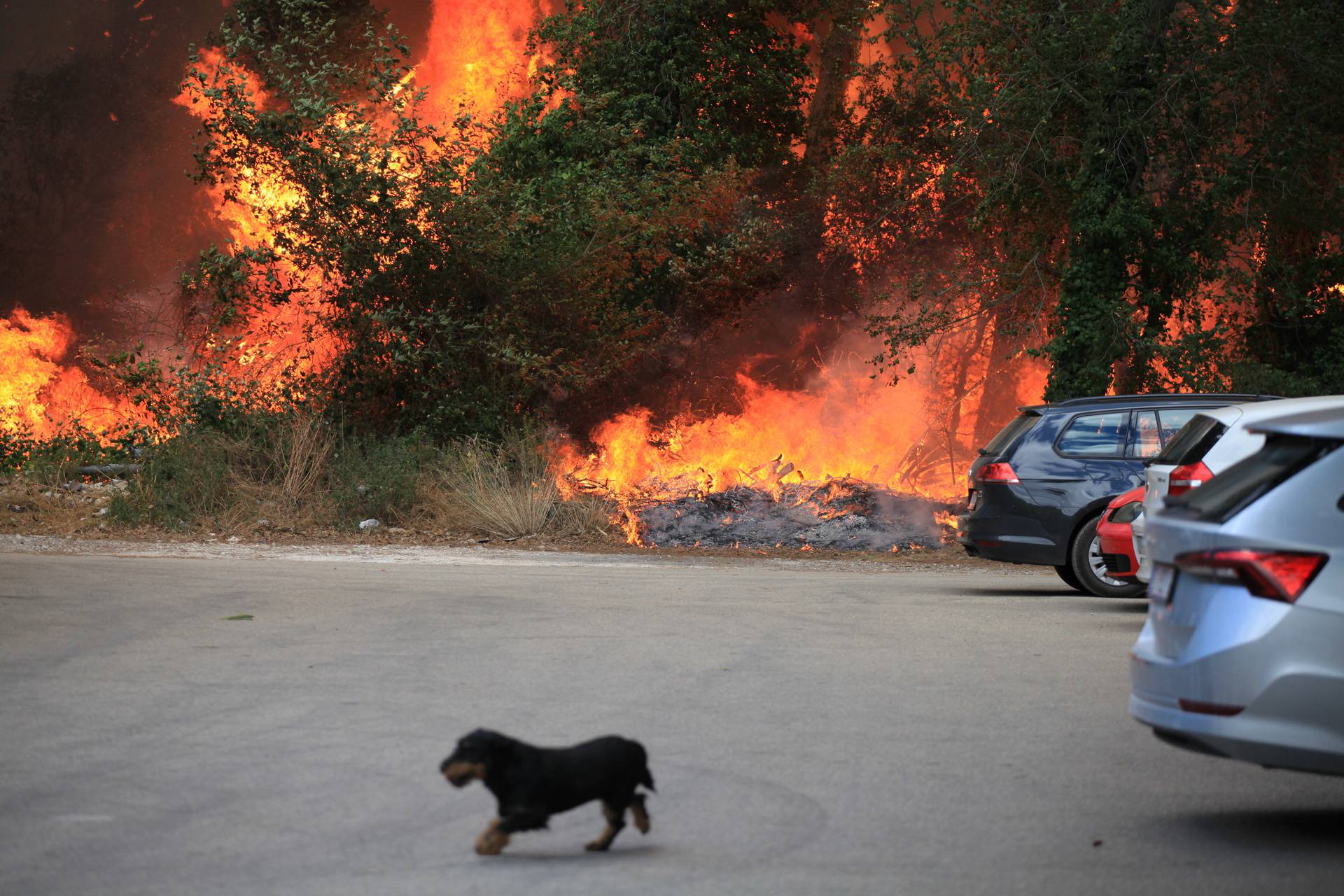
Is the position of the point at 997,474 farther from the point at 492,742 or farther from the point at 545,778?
the point at 492,742

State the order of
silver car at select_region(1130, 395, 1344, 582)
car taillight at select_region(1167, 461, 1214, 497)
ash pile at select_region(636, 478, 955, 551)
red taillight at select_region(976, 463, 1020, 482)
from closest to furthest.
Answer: silver car at select_region(1130, 395, 1344, 582) → car taillight at select_region(1167, 461, 1214, 497) → red taillight at select_region(976, 463, 1020, 482) → ash pile at select_region(636, 478, 955, 551)

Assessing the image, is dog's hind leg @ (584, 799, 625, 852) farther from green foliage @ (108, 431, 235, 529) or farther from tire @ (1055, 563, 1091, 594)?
green foliage @ (108, 431, 235, 529)

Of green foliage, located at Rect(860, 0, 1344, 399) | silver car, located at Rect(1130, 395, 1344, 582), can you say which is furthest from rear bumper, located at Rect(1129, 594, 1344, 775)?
green foliage, located at Rect(860, 0, 1344, 399)

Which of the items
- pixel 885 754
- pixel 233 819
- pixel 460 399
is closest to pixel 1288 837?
pixel 885 754

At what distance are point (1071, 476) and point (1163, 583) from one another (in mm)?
8545

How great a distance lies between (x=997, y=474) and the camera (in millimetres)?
14148

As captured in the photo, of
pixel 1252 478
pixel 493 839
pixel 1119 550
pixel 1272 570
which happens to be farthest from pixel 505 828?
pixel 1119 550

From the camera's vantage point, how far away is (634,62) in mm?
28062

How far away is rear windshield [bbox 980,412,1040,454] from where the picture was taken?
14281mm

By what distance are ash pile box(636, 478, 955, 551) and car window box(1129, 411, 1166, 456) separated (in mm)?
6555

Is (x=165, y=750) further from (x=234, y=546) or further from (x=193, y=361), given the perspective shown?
(x=193, y=361)

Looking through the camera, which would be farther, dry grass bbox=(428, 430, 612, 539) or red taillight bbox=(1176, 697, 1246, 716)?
dry grass bbox=(428, 430, 612, 539)

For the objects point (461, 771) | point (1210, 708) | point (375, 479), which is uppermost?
point (375, 479)

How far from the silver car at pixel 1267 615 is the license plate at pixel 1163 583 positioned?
0.02m
